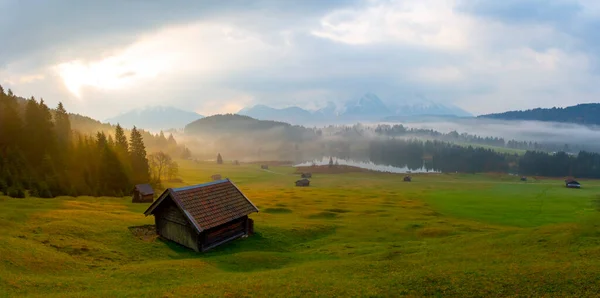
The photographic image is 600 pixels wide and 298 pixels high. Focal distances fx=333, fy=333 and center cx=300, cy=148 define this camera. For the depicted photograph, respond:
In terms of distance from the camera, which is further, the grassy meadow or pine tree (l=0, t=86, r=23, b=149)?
pine tree (l=0, t=86, r=23, b=149)

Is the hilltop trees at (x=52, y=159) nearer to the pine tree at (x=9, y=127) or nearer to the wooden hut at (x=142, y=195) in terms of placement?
the pine tree at (x=9, y=127)

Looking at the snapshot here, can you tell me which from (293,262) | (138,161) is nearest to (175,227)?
(293,262)

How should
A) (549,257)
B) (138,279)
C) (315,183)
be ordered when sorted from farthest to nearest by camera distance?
(315,183) < (549,257) < (138,279)

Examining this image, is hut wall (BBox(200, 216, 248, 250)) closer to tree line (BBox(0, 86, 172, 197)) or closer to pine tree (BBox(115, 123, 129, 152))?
tree line (BBox(0, 86, 172, 197))

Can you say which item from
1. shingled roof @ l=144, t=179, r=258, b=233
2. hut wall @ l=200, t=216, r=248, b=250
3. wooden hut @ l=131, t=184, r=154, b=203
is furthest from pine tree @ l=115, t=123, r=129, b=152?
hut wall @ l=200, t=216, r=248, b=250

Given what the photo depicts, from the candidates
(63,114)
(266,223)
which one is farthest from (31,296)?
(63,114)

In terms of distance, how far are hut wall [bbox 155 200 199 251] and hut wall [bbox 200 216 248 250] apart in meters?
1.08

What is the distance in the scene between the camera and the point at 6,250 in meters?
25.2

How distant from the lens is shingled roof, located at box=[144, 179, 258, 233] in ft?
118

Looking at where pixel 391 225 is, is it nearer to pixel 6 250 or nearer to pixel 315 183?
pixel 6 250

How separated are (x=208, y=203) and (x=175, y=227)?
172 inches

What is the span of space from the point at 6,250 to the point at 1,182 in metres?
55.6

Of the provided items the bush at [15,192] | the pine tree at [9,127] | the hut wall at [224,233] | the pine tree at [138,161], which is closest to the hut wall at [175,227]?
the hut wall at [224,233]

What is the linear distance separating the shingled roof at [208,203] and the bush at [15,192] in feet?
141
